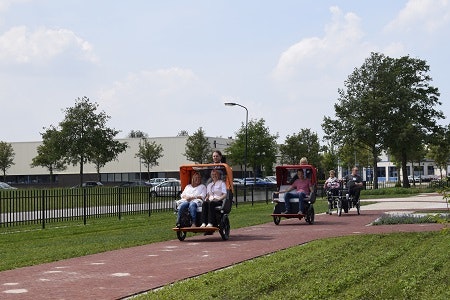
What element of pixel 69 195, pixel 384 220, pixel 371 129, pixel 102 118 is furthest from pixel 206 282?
pixel 102 118

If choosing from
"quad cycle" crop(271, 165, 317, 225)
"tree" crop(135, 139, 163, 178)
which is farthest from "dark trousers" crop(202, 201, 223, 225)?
"tree" crop(135, 139, 163, 178)

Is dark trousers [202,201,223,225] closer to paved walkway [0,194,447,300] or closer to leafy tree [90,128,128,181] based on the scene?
paved walkway [0,194,447,300]

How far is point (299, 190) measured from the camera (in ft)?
70.2

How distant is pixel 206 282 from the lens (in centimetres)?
901

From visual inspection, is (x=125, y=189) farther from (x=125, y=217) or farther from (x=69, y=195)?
(x=69, y=195)

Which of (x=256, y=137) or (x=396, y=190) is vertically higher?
(x=256, y=137)

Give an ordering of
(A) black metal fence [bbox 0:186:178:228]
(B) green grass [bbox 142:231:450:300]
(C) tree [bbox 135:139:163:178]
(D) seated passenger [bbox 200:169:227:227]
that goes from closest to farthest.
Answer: (B) green grass [bbox 142:231:450:300], (D) seated passenger [bbox 200:169:227:227], (A) black metal fence [bbox 0:186:178:228], (C) tree [bbox 135:139:163:178]

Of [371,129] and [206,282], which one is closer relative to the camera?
[206,282]

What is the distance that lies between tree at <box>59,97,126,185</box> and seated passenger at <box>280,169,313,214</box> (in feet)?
164

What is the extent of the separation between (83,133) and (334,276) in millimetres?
62322

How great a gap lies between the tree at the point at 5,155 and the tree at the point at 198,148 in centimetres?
2691

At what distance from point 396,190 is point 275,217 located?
3250 centimetres

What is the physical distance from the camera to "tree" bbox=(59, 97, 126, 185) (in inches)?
2731

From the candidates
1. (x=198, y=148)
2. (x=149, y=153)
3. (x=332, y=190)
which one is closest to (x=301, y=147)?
(x=198, y=148)
